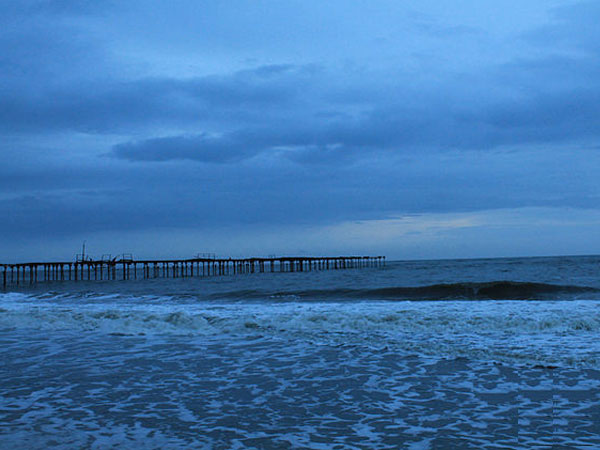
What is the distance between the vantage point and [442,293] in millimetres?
29141

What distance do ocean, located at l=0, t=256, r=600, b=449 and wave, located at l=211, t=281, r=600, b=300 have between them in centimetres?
1375

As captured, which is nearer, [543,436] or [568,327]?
[543,436]

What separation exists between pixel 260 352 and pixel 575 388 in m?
5.21

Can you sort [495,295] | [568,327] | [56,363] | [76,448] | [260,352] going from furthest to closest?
[495,295] → [568,327] → [260,352] → [56,363] → [76,448]

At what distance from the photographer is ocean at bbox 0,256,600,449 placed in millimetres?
5043

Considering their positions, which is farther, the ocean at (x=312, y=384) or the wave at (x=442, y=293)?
the wave at (x=442, y=293)

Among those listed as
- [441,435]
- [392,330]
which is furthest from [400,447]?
[392,330]

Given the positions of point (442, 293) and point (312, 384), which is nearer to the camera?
point (312, 384)

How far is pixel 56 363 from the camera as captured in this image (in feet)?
28.9

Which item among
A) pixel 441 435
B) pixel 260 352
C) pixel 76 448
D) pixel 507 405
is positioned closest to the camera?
pixel 76 448

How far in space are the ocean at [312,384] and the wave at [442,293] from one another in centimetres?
1375

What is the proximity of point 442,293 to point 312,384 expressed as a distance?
23.4 metres

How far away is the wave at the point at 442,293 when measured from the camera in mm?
27078

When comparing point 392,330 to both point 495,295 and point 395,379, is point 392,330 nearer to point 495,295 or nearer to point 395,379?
point 395,379
